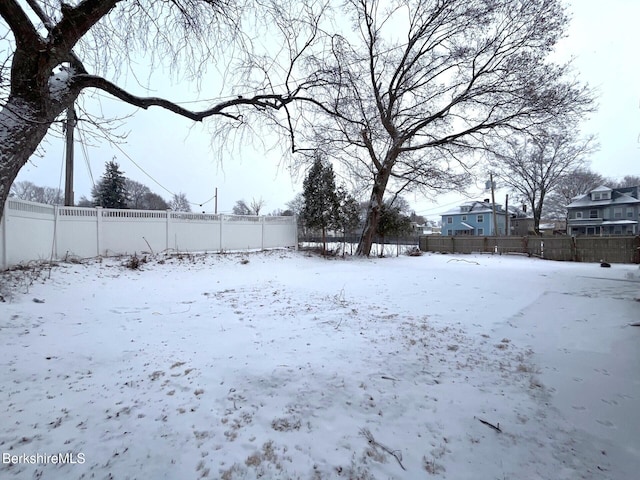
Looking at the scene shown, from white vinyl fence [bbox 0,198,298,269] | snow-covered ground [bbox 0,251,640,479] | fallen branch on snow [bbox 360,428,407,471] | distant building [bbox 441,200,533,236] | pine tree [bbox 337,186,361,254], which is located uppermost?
distant building [bbox 441,200,533,236]

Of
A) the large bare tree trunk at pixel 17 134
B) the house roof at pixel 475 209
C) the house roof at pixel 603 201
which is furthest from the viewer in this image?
the house roof at pixel 475 209

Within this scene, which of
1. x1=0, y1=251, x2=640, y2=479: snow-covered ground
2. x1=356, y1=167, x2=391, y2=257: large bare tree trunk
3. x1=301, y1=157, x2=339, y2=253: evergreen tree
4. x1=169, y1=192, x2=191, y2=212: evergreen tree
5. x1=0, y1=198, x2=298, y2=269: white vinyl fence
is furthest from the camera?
x1=169, y1=192, x2=191, y2=212: evergreen tree

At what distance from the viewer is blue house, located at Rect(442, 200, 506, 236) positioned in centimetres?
3684

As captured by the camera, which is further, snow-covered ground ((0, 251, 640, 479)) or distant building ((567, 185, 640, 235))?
distant building ((567, 185, 640, 235))

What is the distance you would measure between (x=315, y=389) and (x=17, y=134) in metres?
3.54

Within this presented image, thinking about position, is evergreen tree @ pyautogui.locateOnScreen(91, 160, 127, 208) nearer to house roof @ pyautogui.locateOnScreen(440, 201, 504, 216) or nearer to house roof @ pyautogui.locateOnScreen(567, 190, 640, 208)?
house roof @ pyautogui.locateOnScreen(440, 201, 504, 216)

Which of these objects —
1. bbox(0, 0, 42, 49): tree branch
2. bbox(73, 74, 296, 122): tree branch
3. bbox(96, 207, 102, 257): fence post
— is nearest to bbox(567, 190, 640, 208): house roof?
bbox(73, 74, 296, 122): tree branch

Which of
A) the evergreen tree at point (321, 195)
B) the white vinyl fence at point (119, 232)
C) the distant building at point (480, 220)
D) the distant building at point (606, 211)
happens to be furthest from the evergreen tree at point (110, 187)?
the distant building at point (606, 211)

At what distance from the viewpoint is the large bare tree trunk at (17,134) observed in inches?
102

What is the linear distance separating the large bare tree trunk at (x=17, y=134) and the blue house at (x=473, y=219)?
132ft

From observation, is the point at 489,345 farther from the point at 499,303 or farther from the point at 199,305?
the point at 199,305

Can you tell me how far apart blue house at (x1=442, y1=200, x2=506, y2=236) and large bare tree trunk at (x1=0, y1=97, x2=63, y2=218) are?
40.1 m

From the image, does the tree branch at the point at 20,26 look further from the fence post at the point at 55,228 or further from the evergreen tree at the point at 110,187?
the evergreen tree at the point at 110,187

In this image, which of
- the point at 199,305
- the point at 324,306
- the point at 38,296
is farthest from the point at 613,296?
the point at 38,296
